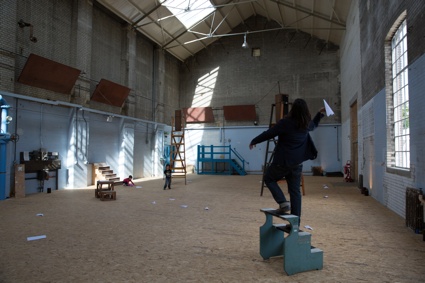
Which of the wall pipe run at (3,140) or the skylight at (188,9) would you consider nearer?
the wall pipe run at (3,140)

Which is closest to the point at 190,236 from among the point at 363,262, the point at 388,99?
the point at 363,262

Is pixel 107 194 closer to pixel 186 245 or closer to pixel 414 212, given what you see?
pixel 186 245

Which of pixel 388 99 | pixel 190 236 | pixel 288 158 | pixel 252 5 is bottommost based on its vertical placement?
pixel 190 236

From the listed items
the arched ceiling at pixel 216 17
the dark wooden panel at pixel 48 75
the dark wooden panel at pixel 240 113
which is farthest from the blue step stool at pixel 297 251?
the dark wooden panel at pixel 240 113

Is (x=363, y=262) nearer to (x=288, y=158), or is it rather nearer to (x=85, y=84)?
(x=288, y=158)

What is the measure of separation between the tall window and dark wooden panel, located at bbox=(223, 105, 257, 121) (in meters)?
14.0

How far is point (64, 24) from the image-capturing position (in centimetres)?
1266

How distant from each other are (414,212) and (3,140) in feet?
35.2

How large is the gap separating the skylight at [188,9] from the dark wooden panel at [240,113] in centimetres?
633

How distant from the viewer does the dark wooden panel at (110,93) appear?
1423 cm

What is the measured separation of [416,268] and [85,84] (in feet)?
44.1

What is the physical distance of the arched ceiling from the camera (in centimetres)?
1552

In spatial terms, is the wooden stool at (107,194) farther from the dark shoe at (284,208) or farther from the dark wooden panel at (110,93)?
the dark shoe at (284,208)

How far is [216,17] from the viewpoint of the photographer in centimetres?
1945
